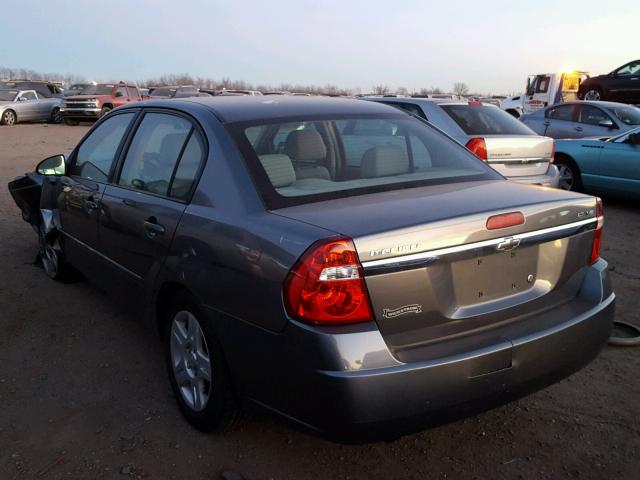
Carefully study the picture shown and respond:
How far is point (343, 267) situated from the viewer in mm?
2230

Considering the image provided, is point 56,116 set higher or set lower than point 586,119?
lower

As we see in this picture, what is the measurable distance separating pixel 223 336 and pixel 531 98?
89.0 ft

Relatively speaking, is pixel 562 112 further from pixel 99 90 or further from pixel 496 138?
pixel 99 90

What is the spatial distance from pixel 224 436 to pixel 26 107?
85.5 feet

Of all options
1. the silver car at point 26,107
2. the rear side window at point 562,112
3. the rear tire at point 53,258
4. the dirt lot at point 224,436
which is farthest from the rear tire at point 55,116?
the dirt lot at point 224,436

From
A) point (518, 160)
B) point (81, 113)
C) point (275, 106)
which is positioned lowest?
point (81, 113)

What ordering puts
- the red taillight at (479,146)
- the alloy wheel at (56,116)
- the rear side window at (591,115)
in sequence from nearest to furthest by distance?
the red taillight at (479,146)
the rear side window at (591,115)
the alloy wheel at (56,116)

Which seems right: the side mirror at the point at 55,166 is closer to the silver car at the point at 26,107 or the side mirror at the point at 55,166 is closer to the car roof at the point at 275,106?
the car roof at the point at 275,106

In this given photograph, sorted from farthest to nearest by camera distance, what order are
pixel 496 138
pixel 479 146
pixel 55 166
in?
1. pixel 496 138
2. pixel 479 146
3. pixel 55 166

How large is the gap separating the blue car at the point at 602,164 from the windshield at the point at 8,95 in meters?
23.2

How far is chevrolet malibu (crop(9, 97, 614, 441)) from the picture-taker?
2250 millimetres

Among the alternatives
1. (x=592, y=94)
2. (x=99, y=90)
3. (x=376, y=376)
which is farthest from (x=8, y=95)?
(x=376, y=376)

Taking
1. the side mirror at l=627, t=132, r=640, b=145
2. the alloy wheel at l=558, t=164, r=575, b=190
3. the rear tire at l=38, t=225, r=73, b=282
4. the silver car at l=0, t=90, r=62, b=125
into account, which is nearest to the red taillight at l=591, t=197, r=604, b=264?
the rear tire at l=38, t=225, r=73, b=282

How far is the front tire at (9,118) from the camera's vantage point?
24422 mm
